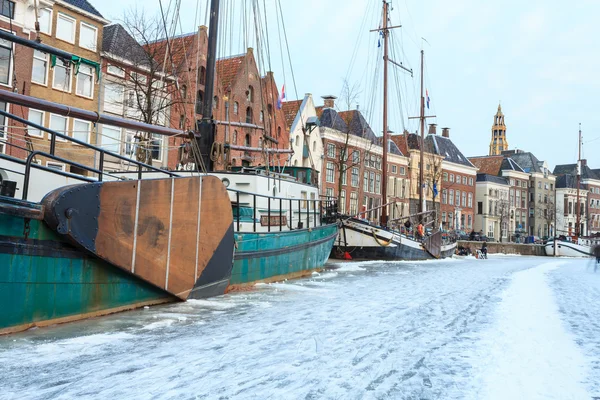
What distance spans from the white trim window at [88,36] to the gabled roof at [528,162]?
67.8m

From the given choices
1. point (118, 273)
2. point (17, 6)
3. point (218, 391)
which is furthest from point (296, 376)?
point (17, 6)

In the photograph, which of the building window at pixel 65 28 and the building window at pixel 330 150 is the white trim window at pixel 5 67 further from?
the building window at pixel 330 150

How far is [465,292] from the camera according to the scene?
1142 cm

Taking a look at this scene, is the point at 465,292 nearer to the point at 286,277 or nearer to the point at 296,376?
the point at 286,277

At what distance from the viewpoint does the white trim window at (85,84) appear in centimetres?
2488

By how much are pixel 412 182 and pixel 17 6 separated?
41.5 m

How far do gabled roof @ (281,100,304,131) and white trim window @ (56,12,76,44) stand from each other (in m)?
18.6

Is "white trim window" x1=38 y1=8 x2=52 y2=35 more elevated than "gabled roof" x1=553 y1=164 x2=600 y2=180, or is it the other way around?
"gabled roof" x1=553 y1=164 x2=600 y2=180

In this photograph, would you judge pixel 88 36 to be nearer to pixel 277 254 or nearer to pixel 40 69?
pixel 40 69

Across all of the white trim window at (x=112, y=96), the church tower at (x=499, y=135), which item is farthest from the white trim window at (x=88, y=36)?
the church tower at (x=499, y=135)

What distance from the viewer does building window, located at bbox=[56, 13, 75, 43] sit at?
23781 mm

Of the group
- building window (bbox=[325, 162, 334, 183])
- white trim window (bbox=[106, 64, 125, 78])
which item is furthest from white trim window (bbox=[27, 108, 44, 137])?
building window (bbox=[325, 162, 334, 183])

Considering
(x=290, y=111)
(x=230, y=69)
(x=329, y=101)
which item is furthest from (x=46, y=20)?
(x=329, y=101)

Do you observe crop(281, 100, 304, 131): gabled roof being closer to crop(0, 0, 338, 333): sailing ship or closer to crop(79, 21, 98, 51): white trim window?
crop(79, 21, 98, 51): white trim window
